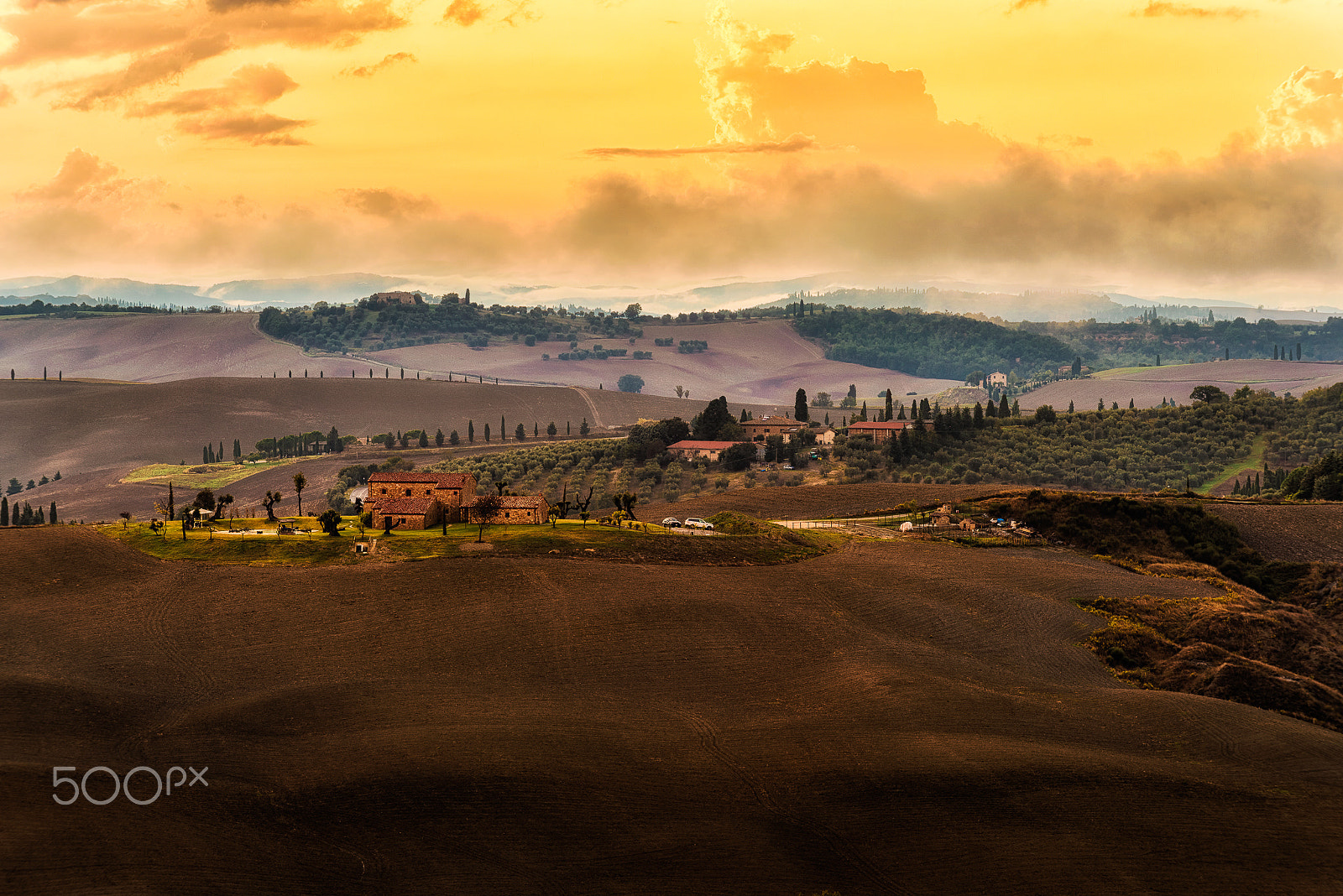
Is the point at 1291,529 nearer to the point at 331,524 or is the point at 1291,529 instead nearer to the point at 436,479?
the point at 436,479

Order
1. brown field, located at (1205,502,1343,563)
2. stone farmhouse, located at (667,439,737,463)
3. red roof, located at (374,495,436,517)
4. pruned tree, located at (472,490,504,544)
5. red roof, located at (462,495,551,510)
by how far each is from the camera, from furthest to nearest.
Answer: stone farmhouse, located at (667,439,737,463) < brown field, located at (1205,502,1343,563) < red roof, located at (462,495,551,510) < pruned tree, located at (472,490,504,544) < red roof, located at (374,495,436,517)

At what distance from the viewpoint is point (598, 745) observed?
46.5 m

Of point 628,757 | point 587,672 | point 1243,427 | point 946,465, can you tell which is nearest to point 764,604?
point 587,672

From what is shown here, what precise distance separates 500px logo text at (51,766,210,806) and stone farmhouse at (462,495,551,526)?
142 feet

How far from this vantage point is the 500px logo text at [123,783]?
39.7m

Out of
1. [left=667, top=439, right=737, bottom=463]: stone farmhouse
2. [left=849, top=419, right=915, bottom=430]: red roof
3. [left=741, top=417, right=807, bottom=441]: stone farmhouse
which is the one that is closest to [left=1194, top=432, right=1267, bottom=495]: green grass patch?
[left=849, top=419, right=915, bottom=430]: red roof

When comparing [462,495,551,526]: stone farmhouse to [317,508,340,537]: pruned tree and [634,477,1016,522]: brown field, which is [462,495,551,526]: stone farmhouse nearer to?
[317,508,340,537]: pruned tree

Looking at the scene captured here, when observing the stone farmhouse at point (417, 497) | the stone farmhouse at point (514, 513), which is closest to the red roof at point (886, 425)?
the stone farmhouse at point (514, 513)

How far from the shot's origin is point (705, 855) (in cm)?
3862

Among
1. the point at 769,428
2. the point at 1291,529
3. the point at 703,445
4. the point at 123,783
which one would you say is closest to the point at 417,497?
the point at 123,783

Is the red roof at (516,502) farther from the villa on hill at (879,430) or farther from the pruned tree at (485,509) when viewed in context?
the villa on hill at (879,430)

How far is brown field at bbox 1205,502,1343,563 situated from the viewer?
97.6 m

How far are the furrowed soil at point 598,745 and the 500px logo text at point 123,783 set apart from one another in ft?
1.17

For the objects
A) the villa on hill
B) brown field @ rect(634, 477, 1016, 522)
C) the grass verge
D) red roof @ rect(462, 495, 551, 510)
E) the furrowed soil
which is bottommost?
the furrowed soil
